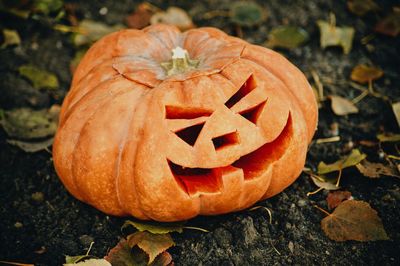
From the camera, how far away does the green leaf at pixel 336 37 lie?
3.36m

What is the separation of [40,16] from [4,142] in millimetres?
1297

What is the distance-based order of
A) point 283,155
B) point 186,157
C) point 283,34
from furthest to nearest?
point 283,34, point 283,155, point 186,157

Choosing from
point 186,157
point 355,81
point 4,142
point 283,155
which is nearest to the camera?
point 186,157

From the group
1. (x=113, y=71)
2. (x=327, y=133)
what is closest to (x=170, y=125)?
(x=113, y=71)

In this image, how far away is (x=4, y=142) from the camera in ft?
8.95

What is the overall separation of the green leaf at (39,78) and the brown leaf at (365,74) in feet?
6.87

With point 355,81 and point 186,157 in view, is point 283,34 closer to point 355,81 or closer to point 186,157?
point 355,81

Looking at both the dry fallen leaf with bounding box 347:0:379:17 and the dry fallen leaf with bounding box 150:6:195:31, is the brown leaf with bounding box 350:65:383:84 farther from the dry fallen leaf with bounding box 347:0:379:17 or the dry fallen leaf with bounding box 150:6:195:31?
the dry fallen leaf with bounding box 150:6:195:31

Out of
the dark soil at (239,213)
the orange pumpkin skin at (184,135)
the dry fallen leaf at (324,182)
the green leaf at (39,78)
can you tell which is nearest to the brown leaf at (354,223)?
the dark soil at (239,213)

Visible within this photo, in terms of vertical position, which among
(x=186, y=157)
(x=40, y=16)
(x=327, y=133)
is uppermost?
(x=186, y=157)

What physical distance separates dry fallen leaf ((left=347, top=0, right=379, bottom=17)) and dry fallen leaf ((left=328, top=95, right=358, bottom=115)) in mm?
1073

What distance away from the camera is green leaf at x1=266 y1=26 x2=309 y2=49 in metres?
3.44

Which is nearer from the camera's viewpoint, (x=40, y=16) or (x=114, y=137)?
(x=114, y=137)

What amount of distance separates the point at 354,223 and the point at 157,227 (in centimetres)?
93
